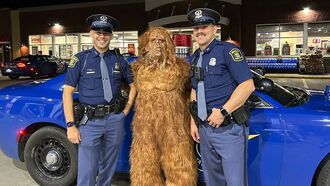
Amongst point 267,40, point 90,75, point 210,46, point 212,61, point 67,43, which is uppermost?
point 67,43

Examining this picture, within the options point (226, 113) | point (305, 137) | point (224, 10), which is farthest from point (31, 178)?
point (224, 10)

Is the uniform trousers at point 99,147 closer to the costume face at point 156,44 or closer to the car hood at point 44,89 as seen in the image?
the costume face at point 156,44

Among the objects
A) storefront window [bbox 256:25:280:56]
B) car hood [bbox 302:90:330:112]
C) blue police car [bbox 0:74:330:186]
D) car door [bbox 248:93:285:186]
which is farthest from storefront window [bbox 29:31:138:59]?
car door [bbox 248:93:285:186]

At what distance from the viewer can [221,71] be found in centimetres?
272

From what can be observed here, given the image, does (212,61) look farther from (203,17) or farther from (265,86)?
(265,86)

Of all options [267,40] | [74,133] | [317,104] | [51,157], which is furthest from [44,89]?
[267,40]

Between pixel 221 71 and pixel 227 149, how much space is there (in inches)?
22.3

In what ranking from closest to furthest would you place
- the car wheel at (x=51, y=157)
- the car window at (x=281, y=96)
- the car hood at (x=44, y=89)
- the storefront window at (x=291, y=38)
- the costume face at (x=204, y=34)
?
the costume face at (x=204, y=34)
the car window at (x=281, y=96)
the car wheel at (x=51, y=157)
the car hood at (x=44, y=89)
the storefront window at (x=291, y=38)

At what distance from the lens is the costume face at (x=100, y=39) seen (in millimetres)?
3182

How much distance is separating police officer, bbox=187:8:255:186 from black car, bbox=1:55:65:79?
61.6 feet

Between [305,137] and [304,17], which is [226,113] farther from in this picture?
[304,17]

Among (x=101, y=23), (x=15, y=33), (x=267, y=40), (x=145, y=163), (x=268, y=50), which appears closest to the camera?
(x=145, y=163)

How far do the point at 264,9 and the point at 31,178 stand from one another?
22.2 meters

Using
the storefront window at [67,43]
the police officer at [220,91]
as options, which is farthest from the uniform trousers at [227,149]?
the storefront window at [67,43]
